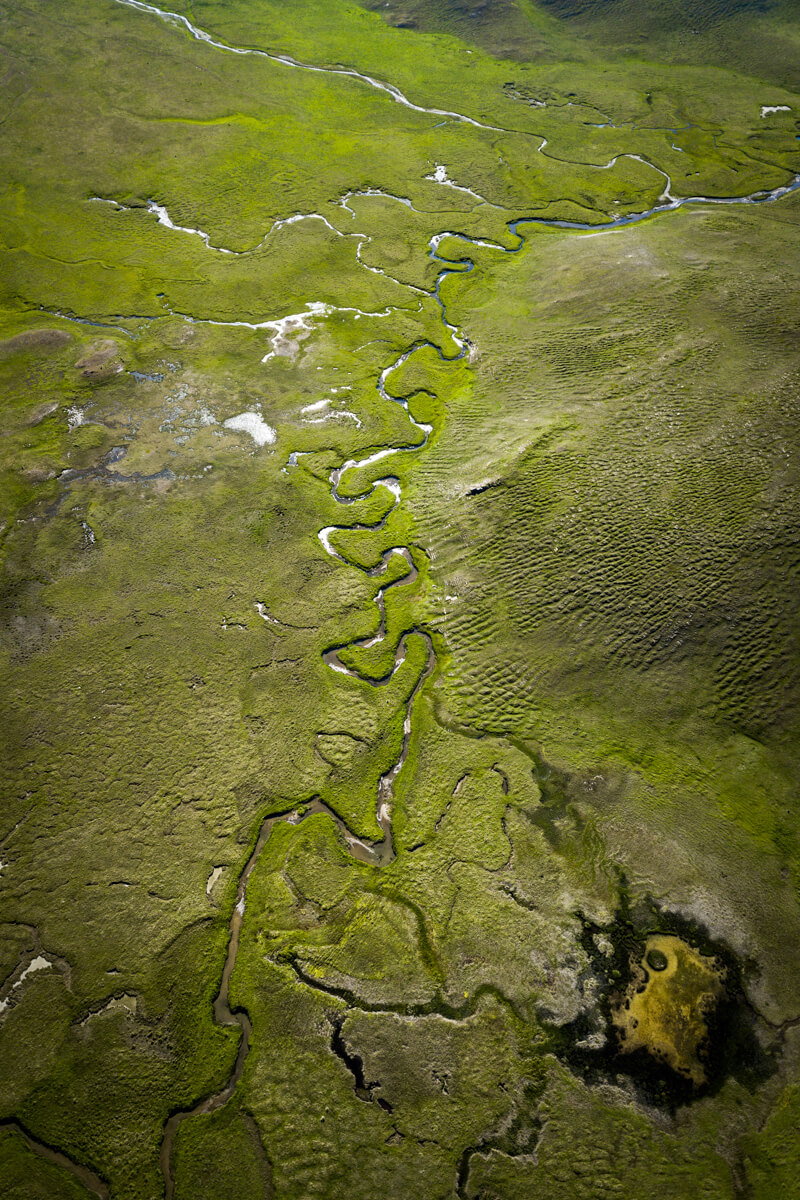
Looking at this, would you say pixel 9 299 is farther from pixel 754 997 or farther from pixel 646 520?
pixel 754 997

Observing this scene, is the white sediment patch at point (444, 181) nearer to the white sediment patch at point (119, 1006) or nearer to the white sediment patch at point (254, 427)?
the white sediment patch at point (254, 427)

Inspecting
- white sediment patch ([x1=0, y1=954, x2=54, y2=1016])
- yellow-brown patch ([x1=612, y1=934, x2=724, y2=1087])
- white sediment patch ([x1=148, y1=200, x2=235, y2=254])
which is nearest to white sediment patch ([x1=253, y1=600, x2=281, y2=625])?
white sediment patch ([x1=0, y1=954, x2=54, y2=1016])

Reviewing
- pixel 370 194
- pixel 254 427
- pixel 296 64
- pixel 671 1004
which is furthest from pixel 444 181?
pixel 671 1004

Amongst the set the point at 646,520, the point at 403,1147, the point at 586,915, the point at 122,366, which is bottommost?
the point at 403,1147

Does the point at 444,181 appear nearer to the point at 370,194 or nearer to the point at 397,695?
the point at 370,194

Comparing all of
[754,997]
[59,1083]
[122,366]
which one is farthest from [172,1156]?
[122,366]

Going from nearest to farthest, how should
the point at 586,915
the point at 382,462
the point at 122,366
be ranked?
1. the point at 586,915
2. the point at 382,462
3. the point at 122,366

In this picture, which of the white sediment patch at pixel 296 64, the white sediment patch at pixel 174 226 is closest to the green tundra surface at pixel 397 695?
the white sediment patch at pixel 174 226

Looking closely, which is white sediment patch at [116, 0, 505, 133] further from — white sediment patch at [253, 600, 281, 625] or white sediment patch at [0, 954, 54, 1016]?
white sediment patch at [0, 954, 54, 1016]
